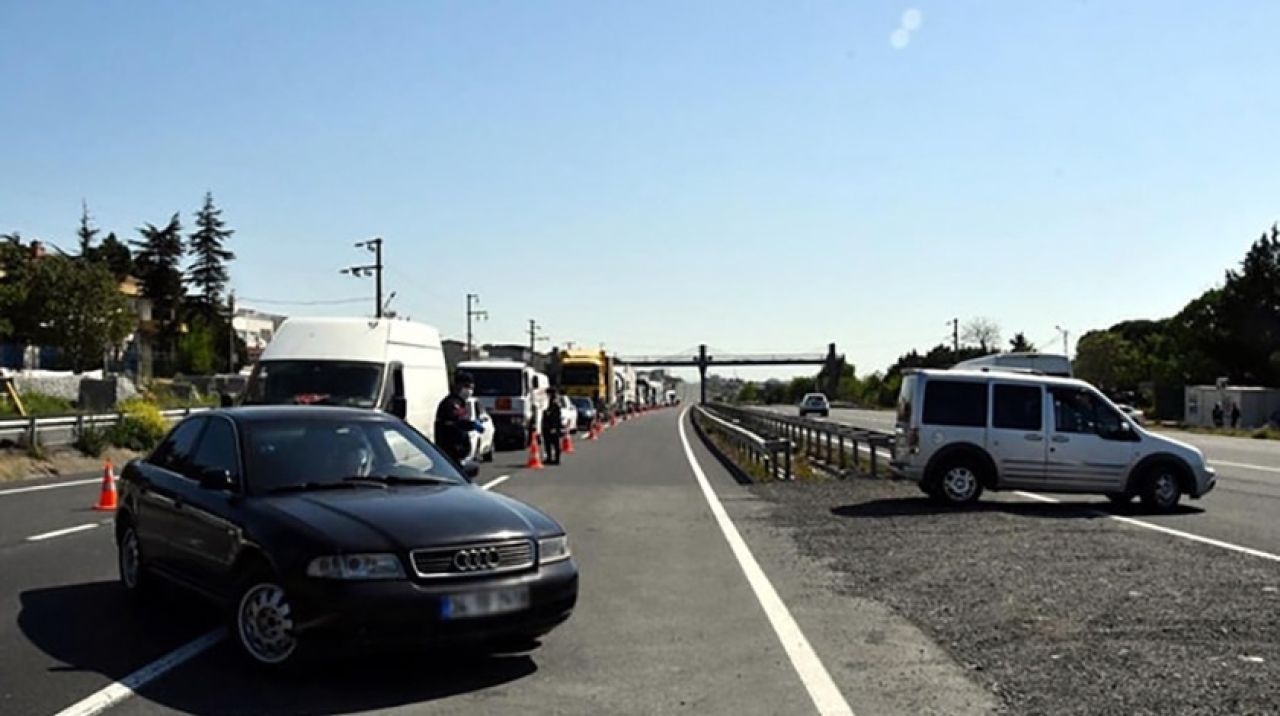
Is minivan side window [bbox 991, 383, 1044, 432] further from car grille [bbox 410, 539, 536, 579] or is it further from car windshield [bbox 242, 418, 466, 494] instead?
car grille [bbox 410, 539, 536, 579]

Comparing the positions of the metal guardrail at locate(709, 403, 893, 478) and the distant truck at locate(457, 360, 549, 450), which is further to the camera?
the distant truck at locate(457, 360, 549, 450)

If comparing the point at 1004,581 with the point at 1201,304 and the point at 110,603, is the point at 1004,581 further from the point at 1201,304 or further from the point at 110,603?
the point at 1201,304

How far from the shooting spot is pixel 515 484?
22.1 metres

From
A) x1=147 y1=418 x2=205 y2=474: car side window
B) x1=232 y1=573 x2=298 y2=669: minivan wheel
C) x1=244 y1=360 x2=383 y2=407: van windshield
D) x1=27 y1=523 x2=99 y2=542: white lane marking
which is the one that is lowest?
x1=27 y1=523 x2=99 y2=542: white lane marking

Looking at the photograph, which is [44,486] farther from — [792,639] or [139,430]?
[792,639]

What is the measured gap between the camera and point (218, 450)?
336 inches

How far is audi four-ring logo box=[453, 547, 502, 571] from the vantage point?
6945 mm

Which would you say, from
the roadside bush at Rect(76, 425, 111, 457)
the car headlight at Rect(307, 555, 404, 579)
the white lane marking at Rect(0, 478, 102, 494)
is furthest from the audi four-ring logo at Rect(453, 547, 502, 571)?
the roadside bush at Rect(76, 425, 111, 457)

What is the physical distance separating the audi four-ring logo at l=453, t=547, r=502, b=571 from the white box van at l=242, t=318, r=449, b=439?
13.7 meters

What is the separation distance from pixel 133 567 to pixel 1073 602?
7216 millimetres

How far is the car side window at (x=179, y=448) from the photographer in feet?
29.7

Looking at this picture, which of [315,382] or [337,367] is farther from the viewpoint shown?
[337,367]

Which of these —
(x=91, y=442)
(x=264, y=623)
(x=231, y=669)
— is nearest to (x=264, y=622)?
(x=264, y=623)

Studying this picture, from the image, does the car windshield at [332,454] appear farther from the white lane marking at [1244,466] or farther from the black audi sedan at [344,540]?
the white lane marking at [1244,466]
